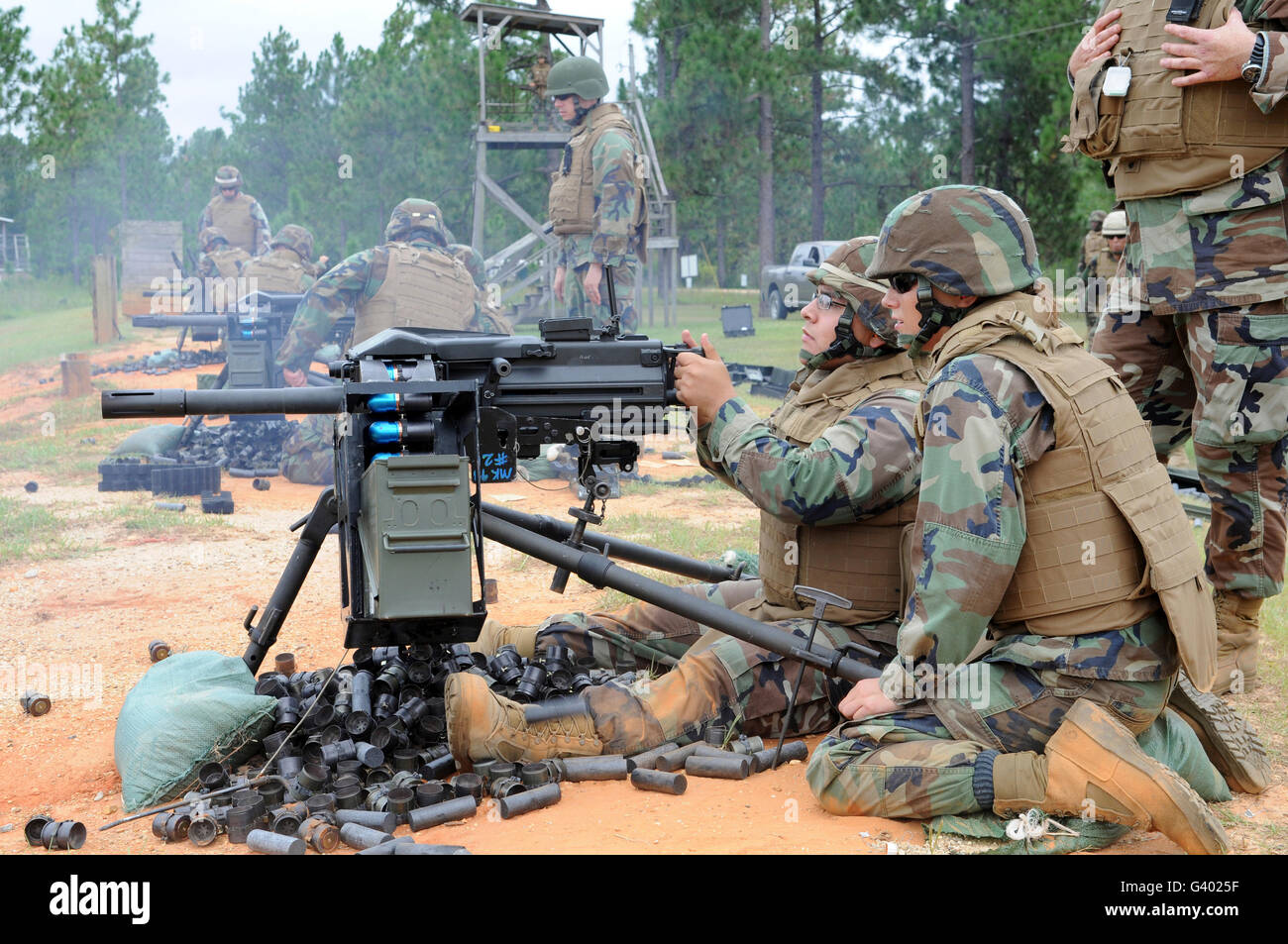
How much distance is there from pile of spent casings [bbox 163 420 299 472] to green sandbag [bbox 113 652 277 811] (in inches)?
268

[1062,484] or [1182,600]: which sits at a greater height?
[1062,484]

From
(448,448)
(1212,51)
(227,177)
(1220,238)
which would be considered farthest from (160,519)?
(227,177)

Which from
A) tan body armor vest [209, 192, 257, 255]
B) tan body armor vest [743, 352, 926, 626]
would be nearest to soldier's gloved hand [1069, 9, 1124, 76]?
tan body armor vest [743, 352, 926, 626]

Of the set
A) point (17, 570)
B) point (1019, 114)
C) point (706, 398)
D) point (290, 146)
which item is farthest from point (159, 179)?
point (706, 398)

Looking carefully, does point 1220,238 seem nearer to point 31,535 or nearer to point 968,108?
point 31,535

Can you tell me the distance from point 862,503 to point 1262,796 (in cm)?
158

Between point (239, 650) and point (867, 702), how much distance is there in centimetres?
341

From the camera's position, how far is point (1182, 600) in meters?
3.41

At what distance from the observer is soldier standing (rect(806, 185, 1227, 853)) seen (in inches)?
132

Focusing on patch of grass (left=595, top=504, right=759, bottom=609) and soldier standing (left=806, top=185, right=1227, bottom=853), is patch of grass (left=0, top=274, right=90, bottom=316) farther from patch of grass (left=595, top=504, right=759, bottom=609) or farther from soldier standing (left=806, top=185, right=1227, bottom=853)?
soldier standing (left=806, top=185, right=1227, bottom=853)

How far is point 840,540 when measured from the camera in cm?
427

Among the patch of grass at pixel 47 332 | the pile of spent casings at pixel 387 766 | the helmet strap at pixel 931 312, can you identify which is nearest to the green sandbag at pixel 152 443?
the pile of spent casings at pixel 387 766

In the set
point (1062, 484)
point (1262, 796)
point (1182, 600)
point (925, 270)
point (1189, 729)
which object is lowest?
point (1262, 796)

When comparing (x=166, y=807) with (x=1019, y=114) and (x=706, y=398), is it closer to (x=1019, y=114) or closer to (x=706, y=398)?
(x=706, y=398)
